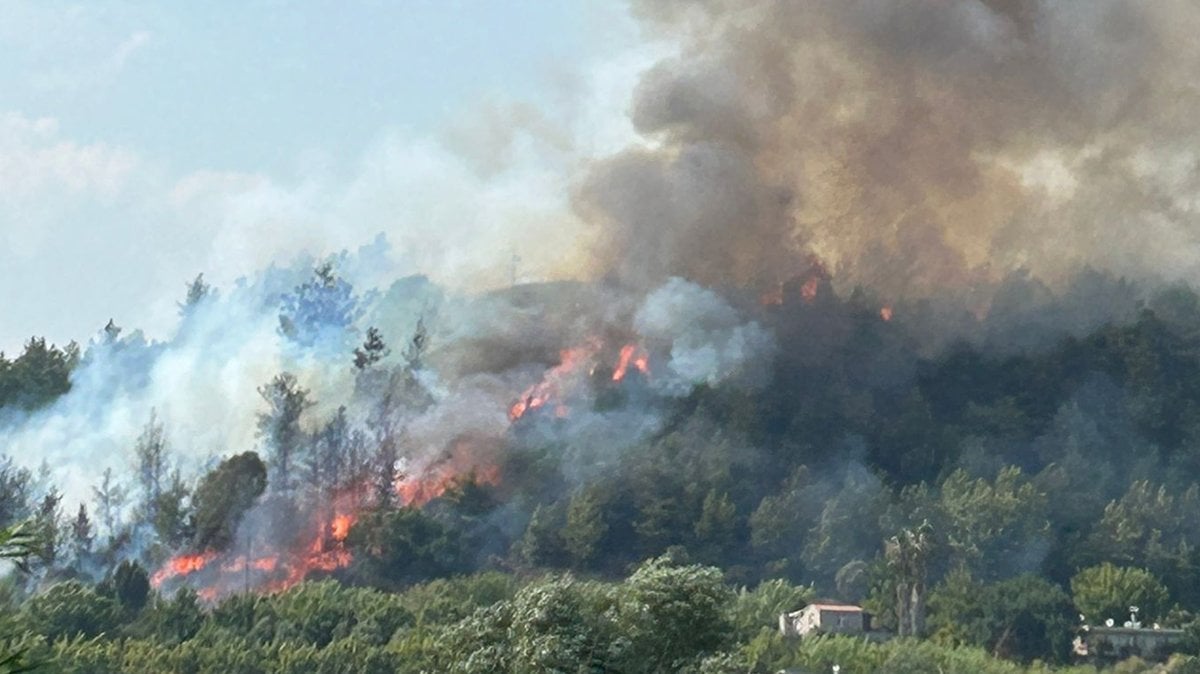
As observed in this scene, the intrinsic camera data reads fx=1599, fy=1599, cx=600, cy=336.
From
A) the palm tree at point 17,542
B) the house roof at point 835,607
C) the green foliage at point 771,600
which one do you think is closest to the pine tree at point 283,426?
the green foliage at point 771,600

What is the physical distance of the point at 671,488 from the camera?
95.6 m

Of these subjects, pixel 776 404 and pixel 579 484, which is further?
pixel 776 404

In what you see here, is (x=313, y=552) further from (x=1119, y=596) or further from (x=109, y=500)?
(x=1119, y=596)

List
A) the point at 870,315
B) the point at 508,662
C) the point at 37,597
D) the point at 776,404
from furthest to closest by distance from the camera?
the point at 870,315 < the point at 776,404 < the point at 37,597 < the point at 508,662

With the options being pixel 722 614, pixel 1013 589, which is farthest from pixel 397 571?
pixel 722 614

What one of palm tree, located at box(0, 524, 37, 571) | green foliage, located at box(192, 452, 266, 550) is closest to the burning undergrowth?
green foliage, located at box(192, 452, 266, 550)

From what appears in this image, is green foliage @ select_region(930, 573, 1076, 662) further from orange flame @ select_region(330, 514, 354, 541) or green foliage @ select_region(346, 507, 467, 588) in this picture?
orange flame @ select_region(330, 514, 354, 541)

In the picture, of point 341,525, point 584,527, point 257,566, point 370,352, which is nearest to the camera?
point 584,527

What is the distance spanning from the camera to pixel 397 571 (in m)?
90.1

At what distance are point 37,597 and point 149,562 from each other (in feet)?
42.0

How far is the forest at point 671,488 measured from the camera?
3206 inches

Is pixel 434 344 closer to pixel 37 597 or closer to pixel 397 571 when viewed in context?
pixel 397 571

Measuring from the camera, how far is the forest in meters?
81.4

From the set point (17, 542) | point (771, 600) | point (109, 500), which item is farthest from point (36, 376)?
point (17, 542)
